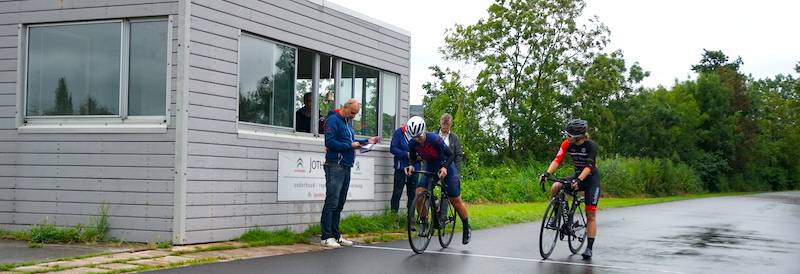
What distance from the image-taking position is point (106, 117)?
11.4m

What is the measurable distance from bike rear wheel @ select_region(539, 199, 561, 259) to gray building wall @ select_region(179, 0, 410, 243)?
3.88 meters

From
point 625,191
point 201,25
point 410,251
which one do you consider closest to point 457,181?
point 410,251

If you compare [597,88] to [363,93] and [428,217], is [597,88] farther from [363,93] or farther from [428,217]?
[428,217]

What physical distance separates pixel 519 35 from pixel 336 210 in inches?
1409

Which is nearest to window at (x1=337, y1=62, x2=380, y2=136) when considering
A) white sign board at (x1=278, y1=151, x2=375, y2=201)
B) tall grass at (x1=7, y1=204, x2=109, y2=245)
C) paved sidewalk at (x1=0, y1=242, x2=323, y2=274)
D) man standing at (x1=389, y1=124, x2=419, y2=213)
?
man standing at (x1=389, y1=124, x2=419, y2=213)

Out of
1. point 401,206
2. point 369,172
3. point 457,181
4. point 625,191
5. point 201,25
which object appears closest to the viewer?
point 201,25

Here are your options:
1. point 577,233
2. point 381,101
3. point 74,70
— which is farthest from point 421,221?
point 74,70

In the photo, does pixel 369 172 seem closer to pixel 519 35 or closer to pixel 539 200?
pixel 539 200

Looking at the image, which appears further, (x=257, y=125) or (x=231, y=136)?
(x=257, y=125)

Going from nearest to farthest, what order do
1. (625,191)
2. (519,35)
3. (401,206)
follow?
1. (401,206)
2. (625,191)
3. (519,35)

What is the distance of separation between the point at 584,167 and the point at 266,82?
15.1 ft

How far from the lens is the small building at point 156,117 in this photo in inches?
427

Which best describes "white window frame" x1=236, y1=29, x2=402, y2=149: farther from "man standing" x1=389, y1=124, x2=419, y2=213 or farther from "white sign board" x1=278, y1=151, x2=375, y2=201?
"man standing" x1=389, y1=124, x2=419, y2=213

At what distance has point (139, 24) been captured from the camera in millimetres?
11219
